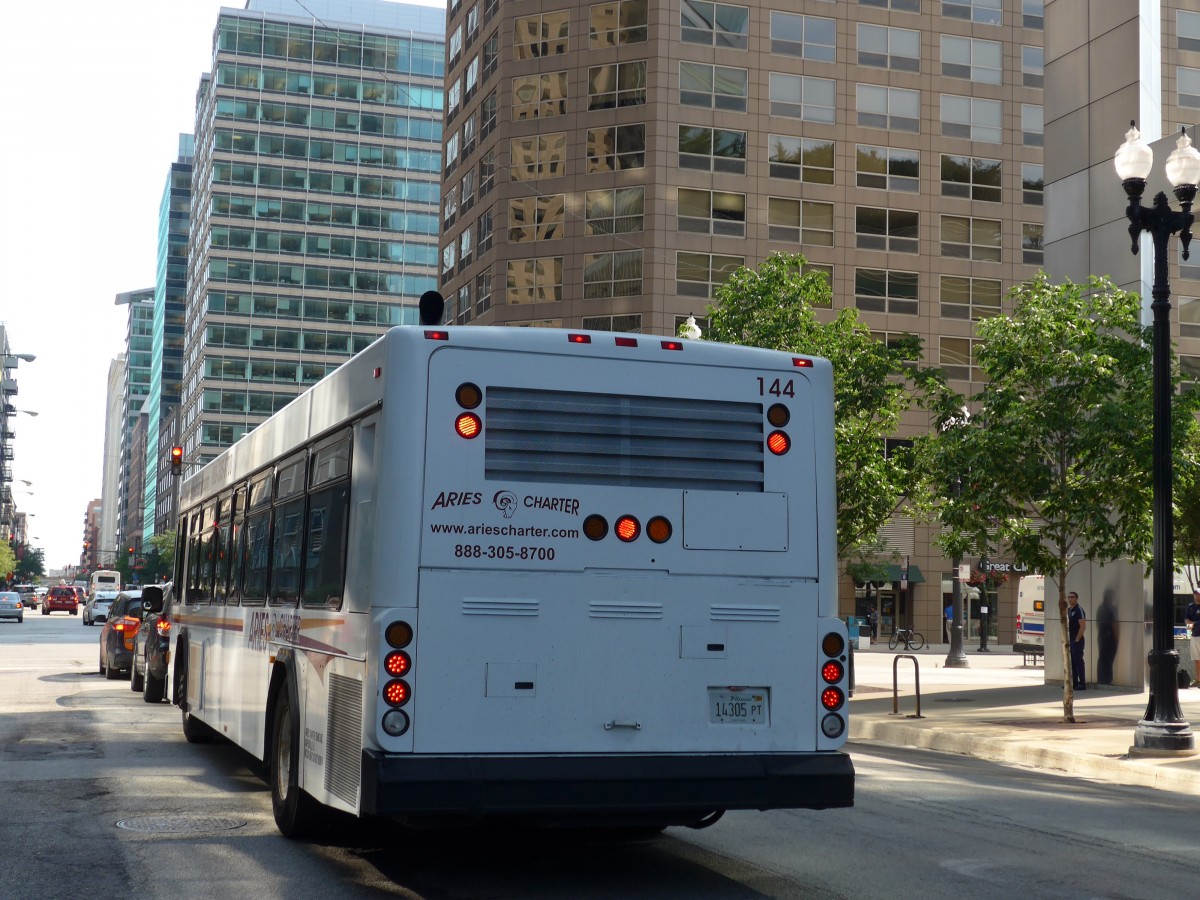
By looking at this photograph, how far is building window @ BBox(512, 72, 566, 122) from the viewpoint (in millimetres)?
60312

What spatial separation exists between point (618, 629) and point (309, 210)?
105 meters

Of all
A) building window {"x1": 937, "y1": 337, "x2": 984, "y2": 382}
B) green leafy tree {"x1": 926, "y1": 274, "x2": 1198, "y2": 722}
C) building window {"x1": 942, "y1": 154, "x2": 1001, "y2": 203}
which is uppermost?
building window {"x1": 942, "y1": 154, "x2": 1001, "y2": 203}

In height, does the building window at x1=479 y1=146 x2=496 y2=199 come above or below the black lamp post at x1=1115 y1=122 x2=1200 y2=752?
above

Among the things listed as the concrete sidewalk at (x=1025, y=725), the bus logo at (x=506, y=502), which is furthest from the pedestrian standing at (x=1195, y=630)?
the bus logo at (x=506, y=502)

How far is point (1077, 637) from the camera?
24.7 meters

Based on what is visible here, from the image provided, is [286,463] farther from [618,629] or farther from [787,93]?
[787,93]

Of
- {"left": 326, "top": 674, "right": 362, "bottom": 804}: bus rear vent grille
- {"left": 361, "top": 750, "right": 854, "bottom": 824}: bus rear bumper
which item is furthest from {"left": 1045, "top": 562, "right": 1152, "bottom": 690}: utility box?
{"left": 326, "top": 674, "right": 362, "bottom": 804}: bus rear vent grille

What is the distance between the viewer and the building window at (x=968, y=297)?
60.8 metres

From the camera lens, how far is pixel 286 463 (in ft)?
32.9

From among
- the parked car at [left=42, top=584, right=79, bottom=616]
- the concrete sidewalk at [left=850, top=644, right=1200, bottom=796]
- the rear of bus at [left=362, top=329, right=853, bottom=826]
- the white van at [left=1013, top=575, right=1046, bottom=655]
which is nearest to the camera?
the rear of bus at [left=362, top=329, right=853, bottom=826]

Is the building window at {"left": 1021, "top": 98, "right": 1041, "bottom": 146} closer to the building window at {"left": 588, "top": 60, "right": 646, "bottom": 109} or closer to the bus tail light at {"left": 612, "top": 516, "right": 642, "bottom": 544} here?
the building window at {"left": 588, "top": 60, "right": 646, "bottom": 109}

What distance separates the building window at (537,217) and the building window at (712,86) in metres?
6.63

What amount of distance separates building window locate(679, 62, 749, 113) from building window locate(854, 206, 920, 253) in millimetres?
6839

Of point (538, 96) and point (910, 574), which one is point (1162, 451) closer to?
point (910, 574)
